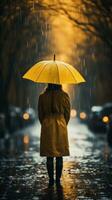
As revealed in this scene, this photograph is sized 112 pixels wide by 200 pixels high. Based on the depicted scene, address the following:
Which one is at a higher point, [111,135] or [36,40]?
[36,40]

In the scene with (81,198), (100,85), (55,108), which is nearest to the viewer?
(81,198)

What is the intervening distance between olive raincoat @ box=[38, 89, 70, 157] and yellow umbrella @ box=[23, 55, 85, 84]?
0.26m

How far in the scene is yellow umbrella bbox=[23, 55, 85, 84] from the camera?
509 inches

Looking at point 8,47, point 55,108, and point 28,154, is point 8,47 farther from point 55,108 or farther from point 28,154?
Result: point 55,108

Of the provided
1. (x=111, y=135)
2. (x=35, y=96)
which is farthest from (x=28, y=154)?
(x=35, y=96)

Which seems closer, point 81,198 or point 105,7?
point 81,198

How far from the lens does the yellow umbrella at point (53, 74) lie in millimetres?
12930

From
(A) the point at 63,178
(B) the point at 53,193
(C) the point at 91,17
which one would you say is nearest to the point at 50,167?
(B) the point at 53,193

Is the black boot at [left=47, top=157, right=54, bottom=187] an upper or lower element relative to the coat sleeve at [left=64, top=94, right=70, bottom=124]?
lower

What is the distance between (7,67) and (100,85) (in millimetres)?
26890

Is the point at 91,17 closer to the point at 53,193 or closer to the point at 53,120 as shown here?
the point at 53,120

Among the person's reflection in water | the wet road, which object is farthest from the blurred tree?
the person's reflection in water

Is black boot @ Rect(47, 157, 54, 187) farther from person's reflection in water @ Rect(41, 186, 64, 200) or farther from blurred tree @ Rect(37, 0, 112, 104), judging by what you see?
blurred tree @ Rect(37, 0, 112, 104)

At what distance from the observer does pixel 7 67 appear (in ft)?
161
